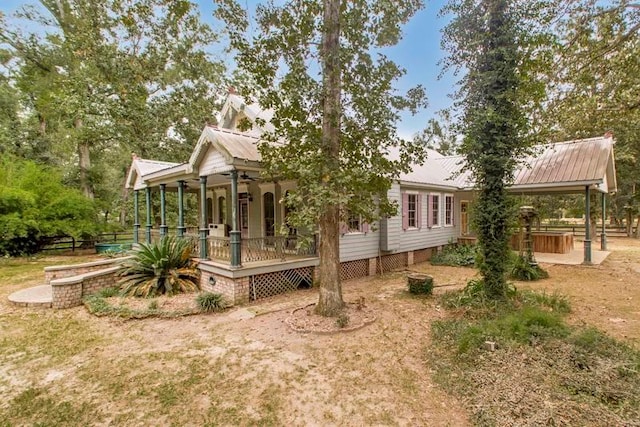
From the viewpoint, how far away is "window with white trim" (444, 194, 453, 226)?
14.4m

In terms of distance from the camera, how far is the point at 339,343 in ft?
16.9

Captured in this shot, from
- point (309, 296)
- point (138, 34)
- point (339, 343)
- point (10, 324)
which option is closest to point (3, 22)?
point (138, 34)

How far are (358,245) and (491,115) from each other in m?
5.52

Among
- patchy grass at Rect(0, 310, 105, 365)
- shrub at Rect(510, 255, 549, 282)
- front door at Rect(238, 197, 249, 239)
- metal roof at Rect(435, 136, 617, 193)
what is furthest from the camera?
front door at Rect(238, 197, 249, 239)

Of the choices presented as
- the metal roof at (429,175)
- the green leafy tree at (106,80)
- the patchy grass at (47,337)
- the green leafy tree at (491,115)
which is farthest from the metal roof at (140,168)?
the green leafy tree at (491,115)

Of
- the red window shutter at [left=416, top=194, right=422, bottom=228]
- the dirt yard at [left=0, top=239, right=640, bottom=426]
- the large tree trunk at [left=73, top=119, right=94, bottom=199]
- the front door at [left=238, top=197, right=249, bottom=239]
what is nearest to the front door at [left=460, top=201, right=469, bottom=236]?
the red window shutter at [left=416, top=194, right=422, bottom=228]

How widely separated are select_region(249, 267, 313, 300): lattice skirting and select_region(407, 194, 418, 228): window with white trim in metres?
5.04

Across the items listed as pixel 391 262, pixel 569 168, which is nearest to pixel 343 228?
pixel 391 262

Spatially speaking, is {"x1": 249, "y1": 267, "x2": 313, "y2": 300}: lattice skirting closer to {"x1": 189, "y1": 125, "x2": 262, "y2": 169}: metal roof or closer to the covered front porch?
the covered front porch

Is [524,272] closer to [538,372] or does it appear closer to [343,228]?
[343,228]

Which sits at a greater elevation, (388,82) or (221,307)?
(388,82)

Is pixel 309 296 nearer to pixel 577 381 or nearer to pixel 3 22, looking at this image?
pixel 577 381

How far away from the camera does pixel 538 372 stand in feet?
12.1

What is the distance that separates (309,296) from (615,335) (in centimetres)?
586
